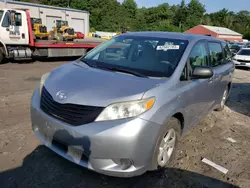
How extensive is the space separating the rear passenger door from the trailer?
9.33 metres

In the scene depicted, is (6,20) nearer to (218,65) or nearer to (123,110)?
(218,65)

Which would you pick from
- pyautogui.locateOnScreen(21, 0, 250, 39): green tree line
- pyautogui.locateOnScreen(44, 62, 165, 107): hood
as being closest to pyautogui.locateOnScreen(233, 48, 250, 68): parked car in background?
pyautogui.locateOnScreen(44, 62, 165, 107): hood

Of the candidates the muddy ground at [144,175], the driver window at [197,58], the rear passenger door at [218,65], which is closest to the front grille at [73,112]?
the muddy ground at [144,175]

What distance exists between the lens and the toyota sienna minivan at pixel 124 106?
88.0 inches

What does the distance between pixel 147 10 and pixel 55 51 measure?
245ft

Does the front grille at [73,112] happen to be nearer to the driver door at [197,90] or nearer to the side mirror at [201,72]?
the driver door at [197,90]

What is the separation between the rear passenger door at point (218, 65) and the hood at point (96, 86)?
1852mm

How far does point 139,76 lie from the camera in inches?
109

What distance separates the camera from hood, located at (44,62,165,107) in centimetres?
232

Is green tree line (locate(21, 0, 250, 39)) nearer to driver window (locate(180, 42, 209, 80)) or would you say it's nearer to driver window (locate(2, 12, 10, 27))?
driver window (locate(2, 12, 10, 27))

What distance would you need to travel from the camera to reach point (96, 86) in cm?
251

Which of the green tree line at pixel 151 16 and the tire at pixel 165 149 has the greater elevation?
the green tree line at pixel 151 16

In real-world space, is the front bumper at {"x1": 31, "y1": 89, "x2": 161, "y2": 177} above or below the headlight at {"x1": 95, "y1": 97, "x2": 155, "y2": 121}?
below

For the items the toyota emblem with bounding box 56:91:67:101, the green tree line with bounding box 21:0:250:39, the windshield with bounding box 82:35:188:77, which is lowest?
the toyota emblem with bounding box 56:91:67:101
